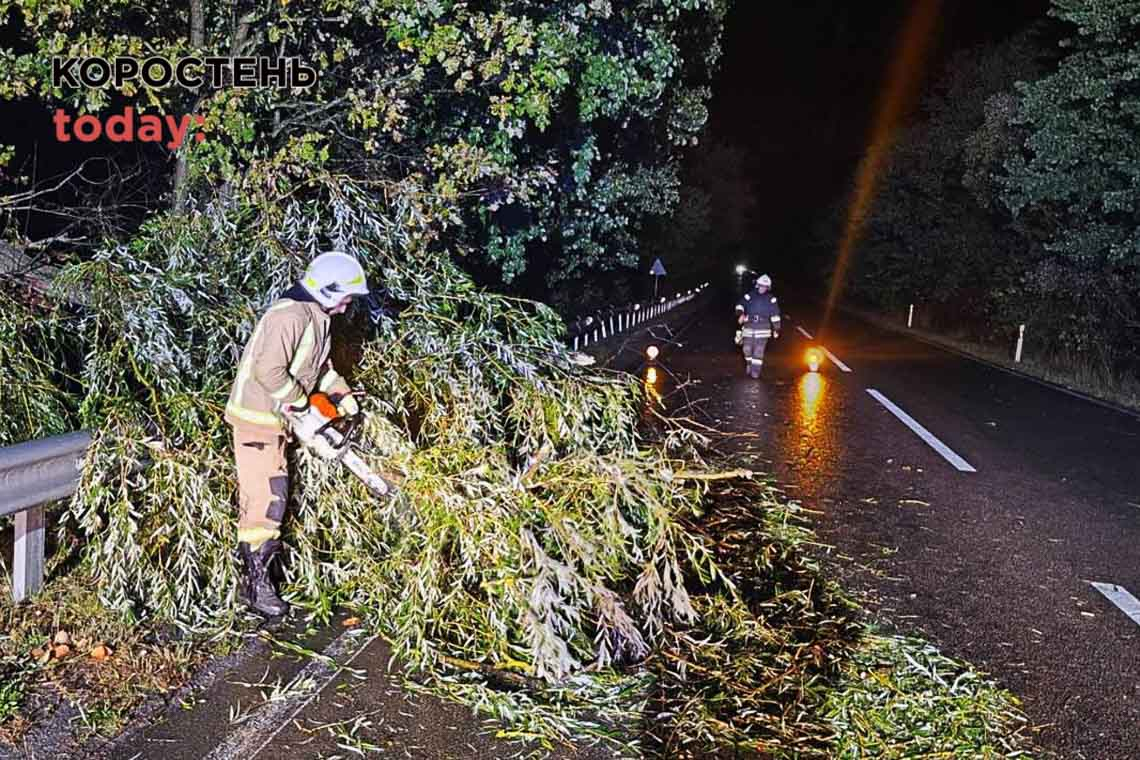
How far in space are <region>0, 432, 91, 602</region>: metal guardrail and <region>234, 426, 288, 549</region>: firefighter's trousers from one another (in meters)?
0.78

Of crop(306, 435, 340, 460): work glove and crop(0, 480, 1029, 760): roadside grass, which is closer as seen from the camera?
crop(0, 480, 1029, 760): roadside grass

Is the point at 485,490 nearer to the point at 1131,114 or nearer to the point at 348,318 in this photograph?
the point at 348,318

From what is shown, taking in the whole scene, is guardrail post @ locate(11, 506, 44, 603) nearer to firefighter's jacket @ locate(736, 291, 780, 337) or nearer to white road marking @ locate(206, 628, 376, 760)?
white road marking @ locate(206, 628, 376, 760)

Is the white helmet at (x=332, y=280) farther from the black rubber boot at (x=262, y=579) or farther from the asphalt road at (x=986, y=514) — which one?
the asphalt road at (x=986, y=514)

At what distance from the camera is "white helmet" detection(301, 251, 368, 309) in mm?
5027

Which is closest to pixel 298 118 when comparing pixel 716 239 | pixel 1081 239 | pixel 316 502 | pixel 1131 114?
pixel 316 502

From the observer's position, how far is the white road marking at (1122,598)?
550 centimetres

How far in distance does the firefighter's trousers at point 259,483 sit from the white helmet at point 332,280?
79 centimetres

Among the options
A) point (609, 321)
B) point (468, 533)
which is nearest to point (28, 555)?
point (468, 533)

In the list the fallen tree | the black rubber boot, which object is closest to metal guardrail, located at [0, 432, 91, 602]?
the fallen tree

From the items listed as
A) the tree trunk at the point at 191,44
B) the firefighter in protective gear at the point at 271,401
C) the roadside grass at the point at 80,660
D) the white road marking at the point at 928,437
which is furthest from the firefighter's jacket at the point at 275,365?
the white road marking at the point at 928,437

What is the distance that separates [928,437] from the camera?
10.9 m

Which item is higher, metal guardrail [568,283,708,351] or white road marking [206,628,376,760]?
white road marking [206,628,376,760]

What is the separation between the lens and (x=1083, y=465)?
9.65 meters
